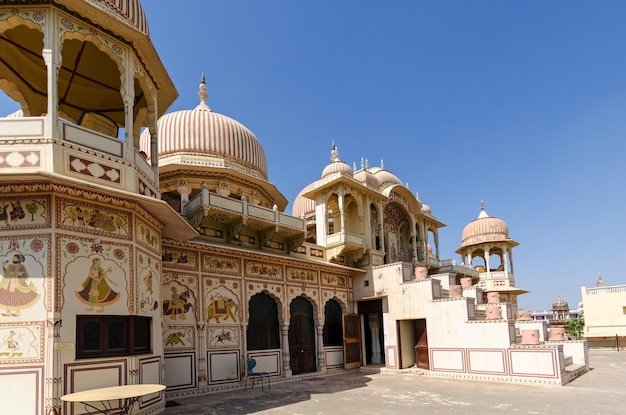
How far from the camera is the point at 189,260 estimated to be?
1409cm

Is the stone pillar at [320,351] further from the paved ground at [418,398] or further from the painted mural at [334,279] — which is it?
the paved ground at [418,398]

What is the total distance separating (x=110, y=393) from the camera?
8.06 meters

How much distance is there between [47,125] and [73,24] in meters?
2.39

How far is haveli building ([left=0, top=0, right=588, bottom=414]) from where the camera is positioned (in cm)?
867

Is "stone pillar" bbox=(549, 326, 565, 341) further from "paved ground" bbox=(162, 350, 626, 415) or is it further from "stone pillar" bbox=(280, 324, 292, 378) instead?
"stone pillar" bbox=(280, 324, 292, 378)

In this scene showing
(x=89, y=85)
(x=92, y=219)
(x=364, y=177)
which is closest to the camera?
(x=92, y=219)

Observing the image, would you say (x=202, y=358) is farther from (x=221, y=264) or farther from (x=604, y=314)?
(x=604, y=314)

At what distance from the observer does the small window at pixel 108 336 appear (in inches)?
351

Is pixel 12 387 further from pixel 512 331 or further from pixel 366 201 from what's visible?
pixel 366 201

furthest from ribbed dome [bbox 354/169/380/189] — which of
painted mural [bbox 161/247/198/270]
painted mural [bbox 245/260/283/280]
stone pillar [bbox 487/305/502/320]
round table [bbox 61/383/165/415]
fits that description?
round table [bbox 61/383/165/415]

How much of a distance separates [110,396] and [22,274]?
2872 millimetres

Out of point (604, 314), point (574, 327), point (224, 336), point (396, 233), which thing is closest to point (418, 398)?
point (224, 336)

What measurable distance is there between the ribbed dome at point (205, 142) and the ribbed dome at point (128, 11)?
26.1 ft

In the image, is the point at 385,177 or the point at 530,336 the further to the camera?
the point at 385,177
